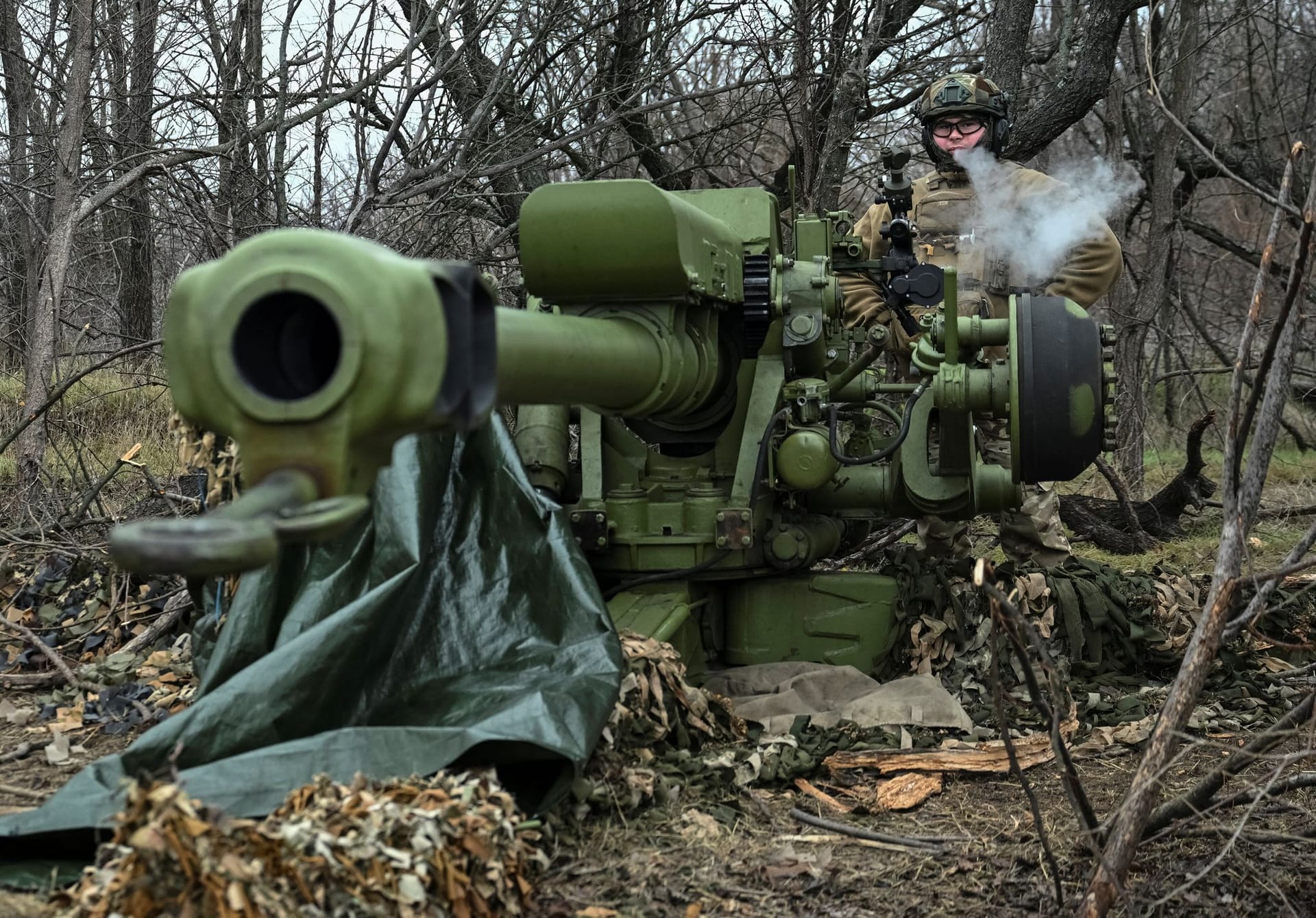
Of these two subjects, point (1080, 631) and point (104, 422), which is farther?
point (104, 422)

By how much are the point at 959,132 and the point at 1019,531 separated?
6.20 feet

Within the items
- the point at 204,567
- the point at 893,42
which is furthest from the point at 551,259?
the point at 893,42

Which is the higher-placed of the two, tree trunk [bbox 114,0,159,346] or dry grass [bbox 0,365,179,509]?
tree trunk [bbox 114,0,159,346]

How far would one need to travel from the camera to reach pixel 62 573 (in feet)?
19.4

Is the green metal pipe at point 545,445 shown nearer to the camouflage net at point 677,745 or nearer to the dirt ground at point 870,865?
the camouflage net at point 677,745

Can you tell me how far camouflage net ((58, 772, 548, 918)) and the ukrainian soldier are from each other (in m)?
3.76

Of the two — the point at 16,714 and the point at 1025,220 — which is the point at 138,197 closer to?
the point at 16,714

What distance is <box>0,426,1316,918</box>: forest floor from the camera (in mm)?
3268

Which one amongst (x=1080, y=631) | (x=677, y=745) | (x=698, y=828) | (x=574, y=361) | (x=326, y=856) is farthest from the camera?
(x=1080, y=631)

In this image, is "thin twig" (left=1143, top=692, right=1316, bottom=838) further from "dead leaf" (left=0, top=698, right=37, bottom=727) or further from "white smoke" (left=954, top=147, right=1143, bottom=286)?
"white smoke" (left=954, top=147, right=1143, bottom=286)

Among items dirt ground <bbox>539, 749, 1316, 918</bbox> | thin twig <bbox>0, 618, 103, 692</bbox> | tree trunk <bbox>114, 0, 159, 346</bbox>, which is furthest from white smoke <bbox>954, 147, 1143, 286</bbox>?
thin twig <bbox>0, 618, 103, 692</bbox>

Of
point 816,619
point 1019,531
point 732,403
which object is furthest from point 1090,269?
point 816,619

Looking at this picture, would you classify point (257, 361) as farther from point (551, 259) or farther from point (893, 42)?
point (893, 42)

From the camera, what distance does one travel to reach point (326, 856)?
2.75 meters
